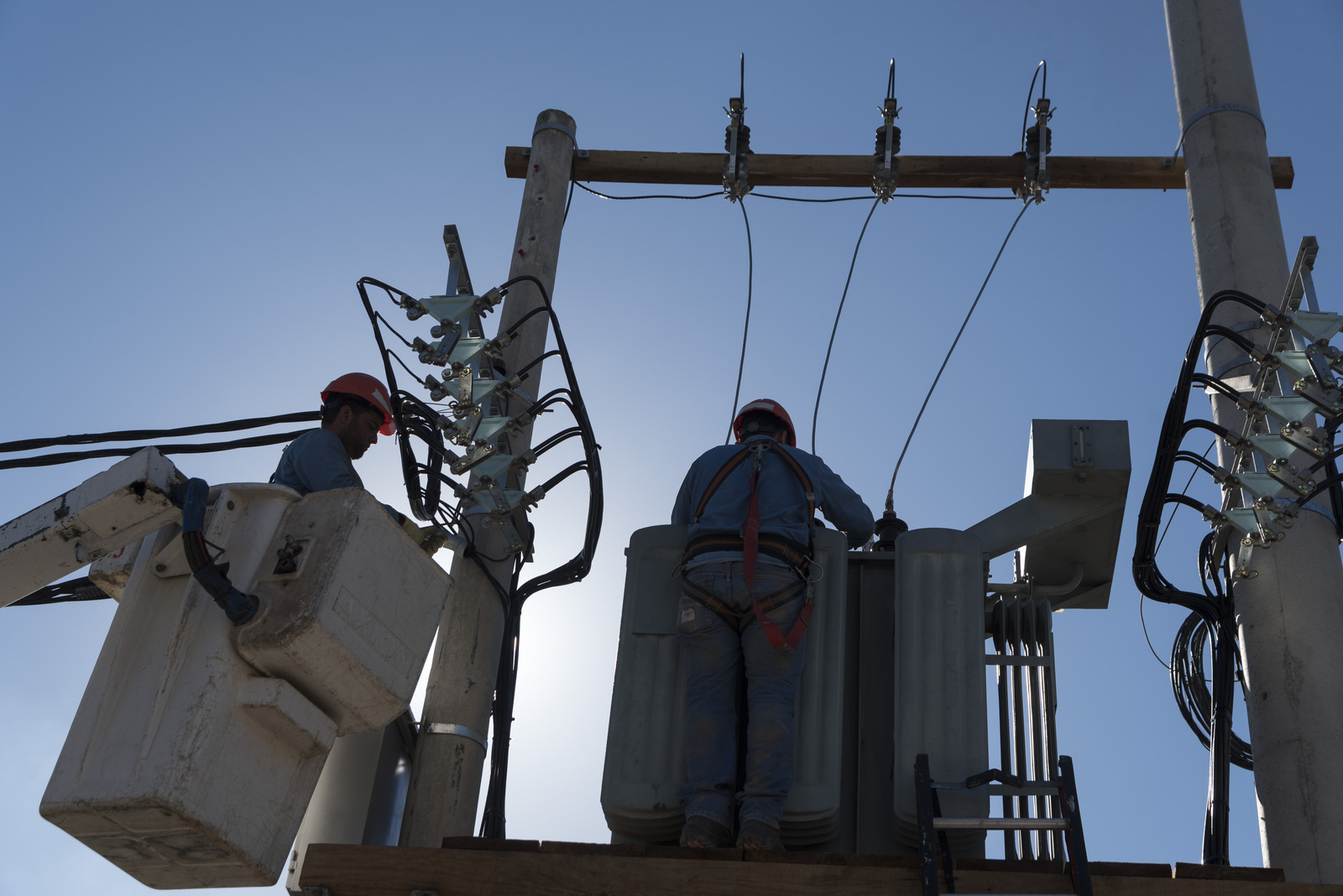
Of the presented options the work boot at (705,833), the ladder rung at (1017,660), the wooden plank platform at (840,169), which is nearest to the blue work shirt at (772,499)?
the ladder rung at (1017,660)

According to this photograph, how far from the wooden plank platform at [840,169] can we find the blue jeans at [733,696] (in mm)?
3566

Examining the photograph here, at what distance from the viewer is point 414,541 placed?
468 centimetres

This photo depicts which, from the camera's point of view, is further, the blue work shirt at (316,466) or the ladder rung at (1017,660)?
the ladder rung at (1017,660)

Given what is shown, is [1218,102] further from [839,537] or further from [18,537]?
[18,537]

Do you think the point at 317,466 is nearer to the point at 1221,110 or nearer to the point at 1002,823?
the point at 1002,823

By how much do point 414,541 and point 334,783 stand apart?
57.4 inches

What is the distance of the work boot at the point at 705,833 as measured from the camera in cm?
Result: 461

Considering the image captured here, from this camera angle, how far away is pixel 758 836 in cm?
460

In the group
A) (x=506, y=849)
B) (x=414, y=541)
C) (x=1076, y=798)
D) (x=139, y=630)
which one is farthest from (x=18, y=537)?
(x=1076, y=798)

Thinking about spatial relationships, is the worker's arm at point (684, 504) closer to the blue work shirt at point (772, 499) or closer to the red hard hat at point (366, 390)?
the blue work shirt at point (772, 499)

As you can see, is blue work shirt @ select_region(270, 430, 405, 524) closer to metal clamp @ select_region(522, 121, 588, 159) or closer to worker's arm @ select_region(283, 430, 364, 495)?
worker's arm @ select_region(283, 430, 364, 495)

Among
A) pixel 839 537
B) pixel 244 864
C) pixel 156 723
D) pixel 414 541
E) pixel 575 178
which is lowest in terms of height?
pixel 244 864

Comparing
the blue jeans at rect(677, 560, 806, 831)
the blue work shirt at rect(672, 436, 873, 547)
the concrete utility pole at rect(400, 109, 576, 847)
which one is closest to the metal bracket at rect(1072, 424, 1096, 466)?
the blue work shirt at rect(672, 436, 873, 547)

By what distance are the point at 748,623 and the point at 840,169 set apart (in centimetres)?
379
